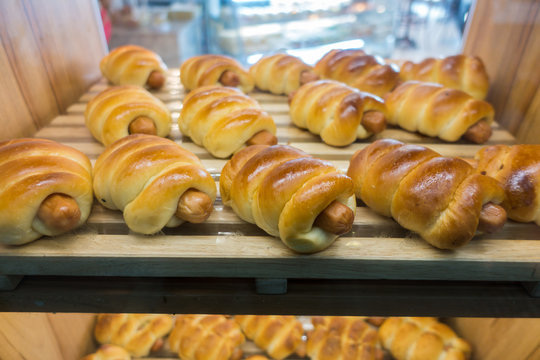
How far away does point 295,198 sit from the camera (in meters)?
1.00

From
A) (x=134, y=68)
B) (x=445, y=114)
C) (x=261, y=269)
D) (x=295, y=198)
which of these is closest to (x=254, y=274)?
(x=261, y=269)

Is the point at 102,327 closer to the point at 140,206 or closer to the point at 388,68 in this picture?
the point at 140,206

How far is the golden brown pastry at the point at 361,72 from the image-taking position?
207 cm

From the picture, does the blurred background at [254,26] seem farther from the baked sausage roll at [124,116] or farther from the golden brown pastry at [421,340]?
the golden brown pastry at [421,340]

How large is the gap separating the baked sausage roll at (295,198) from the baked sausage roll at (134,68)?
1381 mm

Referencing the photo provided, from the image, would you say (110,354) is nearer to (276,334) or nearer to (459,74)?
(276,334)

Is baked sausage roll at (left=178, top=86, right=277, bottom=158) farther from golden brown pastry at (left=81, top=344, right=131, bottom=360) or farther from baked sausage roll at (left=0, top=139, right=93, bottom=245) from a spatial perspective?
golden brown pastry at (left=81, top=344, right=131, bottom=360)

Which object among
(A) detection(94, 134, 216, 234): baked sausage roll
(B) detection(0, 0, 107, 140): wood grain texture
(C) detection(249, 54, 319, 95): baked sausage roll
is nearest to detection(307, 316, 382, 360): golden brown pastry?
(A) detection(94, 134, 216, 234): baked sausage roll

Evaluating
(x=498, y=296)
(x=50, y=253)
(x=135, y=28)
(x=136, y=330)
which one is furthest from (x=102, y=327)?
(x=135, y=28)

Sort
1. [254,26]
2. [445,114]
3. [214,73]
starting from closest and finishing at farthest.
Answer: [445,114]
[214,73]
[254,26]

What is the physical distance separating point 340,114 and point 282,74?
0.71m

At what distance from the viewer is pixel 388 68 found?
2.09m

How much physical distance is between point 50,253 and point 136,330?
2.97 feet

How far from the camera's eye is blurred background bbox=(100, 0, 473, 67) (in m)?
4.02
